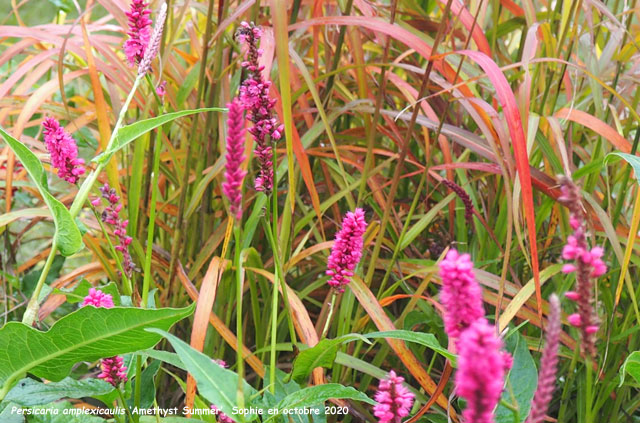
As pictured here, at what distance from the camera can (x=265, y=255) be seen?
4.79 ft

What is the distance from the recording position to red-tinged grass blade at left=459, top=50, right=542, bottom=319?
847 millimetres

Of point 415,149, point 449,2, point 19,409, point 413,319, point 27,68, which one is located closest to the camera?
point 19,409

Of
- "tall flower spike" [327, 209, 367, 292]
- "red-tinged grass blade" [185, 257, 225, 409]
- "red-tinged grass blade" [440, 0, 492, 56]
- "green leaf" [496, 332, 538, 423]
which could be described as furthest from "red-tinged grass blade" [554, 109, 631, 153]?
"red-tinged grass blade" [185, 257, 225, 409]

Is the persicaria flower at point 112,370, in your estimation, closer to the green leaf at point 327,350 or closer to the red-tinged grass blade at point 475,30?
the green leaf at point 327,350

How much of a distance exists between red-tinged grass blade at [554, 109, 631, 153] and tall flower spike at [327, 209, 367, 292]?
0.50m

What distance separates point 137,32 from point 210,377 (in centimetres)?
48

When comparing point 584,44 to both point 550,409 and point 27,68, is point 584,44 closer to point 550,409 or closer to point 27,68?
point 550,409

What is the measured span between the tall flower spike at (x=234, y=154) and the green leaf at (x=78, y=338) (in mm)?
235

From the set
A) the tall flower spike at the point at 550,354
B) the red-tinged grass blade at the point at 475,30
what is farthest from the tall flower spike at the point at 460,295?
the red-tinged grass blade at the point at 475,30

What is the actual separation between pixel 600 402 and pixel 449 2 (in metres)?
0.66

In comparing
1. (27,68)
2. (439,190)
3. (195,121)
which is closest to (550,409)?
(439,190)

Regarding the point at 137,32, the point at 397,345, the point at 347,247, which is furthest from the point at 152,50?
the point at 397,345

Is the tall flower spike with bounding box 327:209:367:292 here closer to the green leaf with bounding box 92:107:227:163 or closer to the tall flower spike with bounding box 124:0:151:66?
the green leaf with bounding box 92:107:227:163

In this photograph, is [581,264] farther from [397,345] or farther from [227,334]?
[227,334]
